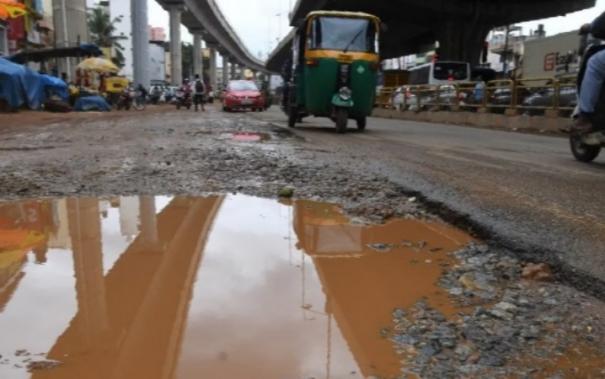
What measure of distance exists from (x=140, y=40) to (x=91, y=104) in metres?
11.8

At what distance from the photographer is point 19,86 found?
65.7 feet

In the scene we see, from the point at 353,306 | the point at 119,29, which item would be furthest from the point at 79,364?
the point at 119,29

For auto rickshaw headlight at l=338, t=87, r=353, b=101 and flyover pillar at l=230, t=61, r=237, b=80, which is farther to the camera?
flyover pillar at l=230, t=61, r=237, b=80

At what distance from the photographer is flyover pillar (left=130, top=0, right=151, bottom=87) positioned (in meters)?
34.1

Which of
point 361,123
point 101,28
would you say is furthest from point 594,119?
point 101,28

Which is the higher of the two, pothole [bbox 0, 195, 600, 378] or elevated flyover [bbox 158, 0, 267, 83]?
elevated flyover [bbox 158, 0, 267, 83]

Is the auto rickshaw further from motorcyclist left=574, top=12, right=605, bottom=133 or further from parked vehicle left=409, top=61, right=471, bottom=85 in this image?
parked vehicle left=409, top=61, right=471, bottom=85

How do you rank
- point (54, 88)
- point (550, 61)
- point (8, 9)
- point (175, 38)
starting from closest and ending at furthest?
point (8, 9)
point (54, 88)
point (550, 61)
point (175, 38)

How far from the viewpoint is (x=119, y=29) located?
87312 mm

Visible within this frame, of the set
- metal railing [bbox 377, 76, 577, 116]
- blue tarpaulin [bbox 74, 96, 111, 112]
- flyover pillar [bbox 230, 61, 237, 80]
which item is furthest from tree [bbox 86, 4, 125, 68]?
metal railing [bbox 377, 76, 577, 116]

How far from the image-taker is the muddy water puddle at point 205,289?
2016 millimetres

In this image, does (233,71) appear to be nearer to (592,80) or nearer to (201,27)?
(201,27)

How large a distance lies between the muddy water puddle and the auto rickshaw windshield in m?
7.52

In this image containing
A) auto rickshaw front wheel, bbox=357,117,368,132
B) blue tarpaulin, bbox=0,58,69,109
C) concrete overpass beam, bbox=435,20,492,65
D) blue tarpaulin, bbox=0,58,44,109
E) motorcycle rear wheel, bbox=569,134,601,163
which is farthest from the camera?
concrete overpass beam, bbox=435,20,492,65
